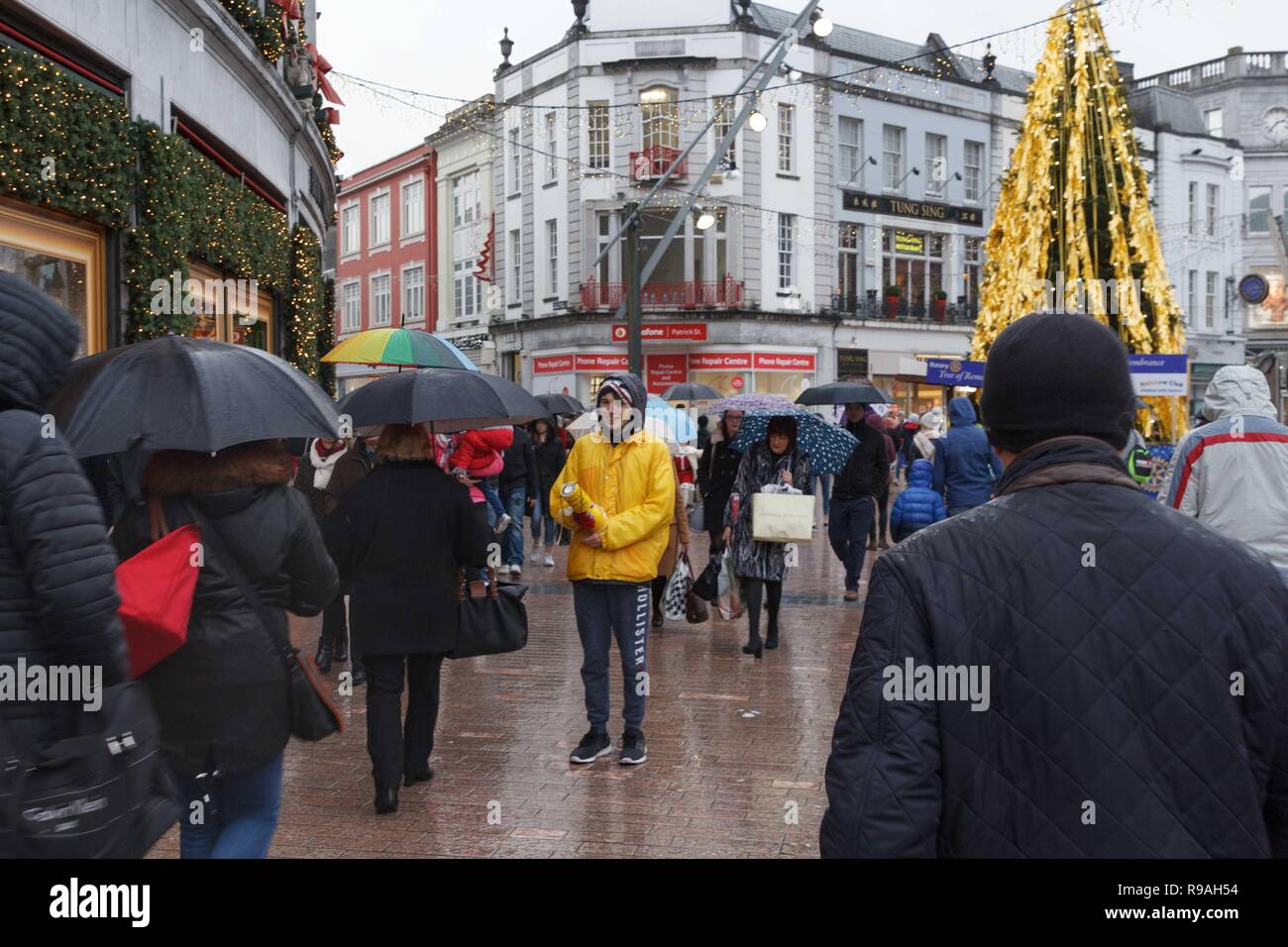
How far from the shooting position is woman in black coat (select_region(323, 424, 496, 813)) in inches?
225

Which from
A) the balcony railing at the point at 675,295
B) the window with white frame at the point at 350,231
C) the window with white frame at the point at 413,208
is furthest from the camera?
the window with white frame at the point at 350,231

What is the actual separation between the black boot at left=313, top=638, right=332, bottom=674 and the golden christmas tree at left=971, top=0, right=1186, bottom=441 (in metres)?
11.9

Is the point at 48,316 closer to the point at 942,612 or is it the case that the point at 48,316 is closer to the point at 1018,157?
the point at 942,612

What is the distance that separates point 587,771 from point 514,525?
7.46m

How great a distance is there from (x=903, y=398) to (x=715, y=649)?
3197 cm

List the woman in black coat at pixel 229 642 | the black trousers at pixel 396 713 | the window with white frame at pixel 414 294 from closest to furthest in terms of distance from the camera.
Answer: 1. the woman in black coat at pixel 229 642
2. the black trousers at pixel 396 713
3. the window with white frame at pixel 414 294

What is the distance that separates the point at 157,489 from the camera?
389 cm

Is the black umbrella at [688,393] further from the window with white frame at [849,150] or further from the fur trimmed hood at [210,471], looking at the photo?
the fur trimmed hood at [210,471]

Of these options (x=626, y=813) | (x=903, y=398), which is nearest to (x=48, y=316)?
(x=626, y=813)

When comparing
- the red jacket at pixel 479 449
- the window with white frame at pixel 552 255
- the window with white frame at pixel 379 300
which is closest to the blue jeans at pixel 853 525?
the red jacket at pixel 479 449

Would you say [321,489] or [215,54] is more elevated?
[215,54]

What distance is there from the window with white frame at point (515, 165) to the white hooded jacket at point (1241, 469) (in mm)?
35064

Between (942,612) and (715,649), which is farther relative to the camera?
(715,649)

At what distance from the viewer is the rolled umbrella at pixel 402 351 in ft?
28.8
